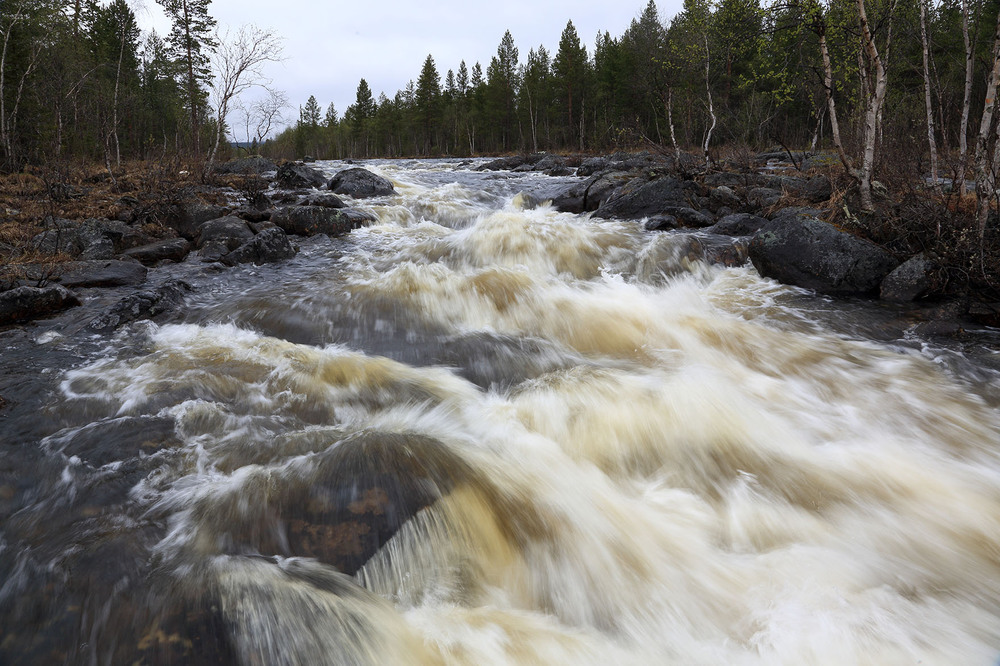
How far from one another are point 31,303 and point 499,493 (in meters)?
6.37

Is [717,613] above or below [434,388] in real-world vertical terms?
below

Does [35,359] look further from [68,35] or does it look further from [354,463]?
[68,35]

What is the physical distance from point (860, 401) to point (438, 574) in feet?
13.8

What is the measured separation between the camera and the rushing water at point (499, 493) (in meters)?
2.40

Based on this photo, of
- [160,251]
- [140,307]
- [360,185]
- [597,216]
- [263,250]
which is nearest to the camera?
[140,307]

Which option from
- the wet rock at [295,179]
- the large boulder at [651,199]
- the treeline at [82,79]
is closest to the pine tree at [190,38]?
the treeline at [82,79]

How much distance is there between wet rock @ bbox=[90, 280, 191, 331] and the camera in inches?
231

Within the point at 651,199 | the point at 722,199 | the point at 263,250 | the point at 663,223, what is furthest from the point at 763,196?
the point at 263,250

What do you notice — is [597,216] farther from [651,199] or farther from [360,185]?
[360,185]

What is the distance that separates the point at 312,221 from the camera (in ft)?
37.6

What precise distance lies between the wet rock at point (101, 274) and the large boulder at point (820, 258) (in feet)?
32.5

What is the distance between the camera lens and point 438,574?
273cm

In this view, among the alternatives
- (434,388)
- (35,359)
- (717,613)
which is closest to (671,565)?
(717,613)

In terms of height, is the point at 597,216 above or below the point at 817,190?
below
